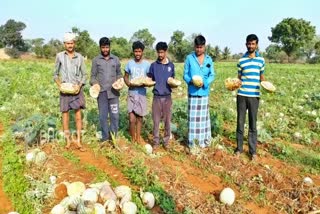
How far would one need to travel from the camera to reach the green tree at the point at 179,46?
178 feet

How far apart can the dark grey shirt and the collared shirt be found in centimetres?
17

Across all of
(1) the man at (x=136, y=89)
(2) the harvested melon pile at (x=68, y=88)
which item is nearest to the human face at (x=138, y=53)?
(1) the man at (x=136, y=89)

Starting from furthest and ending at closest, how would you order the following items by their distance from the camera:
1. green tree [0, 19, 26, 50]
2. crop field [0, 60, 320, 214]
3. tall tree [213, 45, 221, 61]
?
green tree [0, 19, 26, 50], tall tree [213, 45, 221, 61], crop field [0, 60, 320, 214]

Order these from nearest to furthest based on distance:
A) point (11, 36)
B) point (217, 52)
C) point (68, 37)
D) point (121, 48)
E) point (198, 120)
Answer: point (68, 37) → point (198, 120) → point (121, 48) → point (217, 52) → point (11, 36)

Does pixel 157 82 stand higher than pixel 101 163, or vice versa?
pixel 157 82

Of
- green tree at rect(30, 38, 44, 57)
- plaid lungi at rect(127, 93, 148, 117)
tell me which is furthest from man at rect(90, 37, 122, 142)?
green tree at rect(30, 38, 44, 57)

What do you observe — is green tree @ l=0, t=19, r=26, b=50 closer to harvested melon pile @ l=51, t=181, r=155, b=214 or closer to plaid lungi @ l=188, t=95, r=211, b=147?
plaid lungi @ l=188, t=95, r=211, b=147

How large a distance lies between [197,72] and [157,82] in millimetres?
602

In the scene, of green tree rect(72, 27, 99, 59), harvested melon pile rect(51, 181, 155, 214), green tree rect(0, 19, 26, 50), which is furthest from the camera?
green tree rect(0, 19, 26, 50)

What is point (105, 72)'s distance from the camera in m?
5.37

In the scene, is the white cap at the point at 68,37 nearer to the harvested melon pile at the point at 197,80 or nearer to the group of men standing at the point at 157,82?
the group of men standing at the point at 157,82

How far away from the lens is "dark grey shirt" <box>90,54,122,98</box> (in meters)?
5.36

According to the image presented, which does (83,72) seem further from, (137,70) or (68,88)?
(137,70)

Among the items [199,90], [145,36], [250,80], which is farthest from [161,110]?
[145,36]
